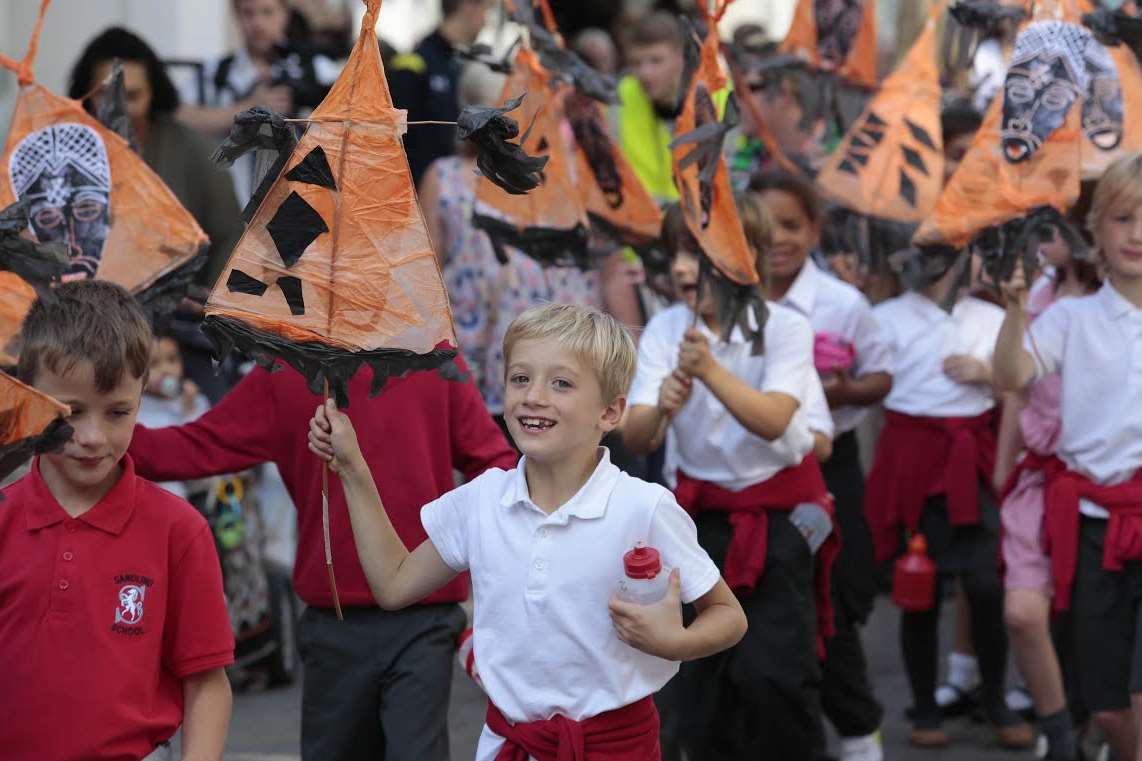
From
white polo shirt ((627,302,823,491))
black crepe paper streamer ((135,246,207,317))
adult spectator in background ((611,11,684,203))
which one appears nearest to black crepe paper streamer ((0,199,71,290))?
black crepe paper streamer ((135,246,207,317))

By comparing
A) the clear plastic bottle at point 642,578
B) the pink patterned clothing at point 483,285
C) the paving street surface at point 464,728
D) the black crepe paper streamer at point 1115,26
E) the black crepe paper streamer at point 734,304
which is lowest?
the paving street surface at point 464,728

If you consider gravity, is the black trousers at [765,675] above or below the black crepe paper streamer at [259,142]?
below

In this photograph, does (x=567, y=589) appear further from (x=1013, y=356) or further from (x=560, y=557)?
(x=1013, y=356)

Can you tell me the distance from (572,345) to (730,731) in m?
2.03

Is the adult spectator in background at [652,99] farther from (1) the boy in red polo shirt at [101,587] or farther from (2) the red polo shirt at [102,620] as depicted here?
(2) the red polo shirt at [102,620]

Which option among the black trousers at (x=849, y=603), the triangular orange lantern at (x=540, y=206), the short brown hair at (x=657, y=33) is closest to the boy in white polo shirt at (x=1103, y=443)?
the black trousers at (x=849, y=603)

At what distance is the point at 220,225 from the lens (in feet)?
24.0

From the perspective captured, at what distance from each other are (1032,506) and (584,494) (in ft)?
7.37

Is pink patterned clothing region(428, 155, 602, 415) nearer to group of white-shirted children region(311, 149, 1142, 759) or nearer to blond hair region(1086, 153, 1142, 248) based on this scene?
group of white-shirted children region(311, 149, 1142, 759)

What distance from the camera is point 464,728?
22.8 ft

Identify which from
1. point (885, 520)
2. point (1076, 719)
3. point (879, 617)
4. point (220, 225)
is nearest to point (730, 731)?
point (1076, 719)

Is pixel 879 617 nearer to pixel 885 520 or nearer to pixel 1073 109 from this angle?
pixel 885 520

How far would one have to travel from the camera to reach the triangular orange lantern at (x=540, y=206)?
6.22 metres

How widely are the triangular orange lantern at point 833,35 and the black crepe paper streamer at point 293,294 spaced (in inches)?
188
